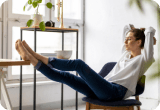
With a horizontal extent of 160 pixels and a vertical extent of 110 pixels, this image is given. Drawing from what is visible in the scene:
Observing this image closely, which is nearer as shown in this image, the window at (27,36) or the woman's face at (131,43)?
the woman's face at (131,43)

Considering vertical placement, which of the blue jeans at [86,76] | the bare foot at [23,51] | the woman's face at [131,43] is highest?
the woman's face at [131,43]

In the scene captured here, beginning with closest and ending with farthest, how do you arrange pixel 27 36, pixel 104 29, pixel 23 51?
pixel 23 51 → pixel 27 36 → pixel 104 29

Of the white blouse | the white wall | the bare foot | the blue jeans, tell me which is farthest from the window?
the white blouse

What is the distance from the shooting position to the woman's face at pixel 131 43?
5.90 feet

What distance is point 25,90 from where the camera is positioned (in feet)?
8.07

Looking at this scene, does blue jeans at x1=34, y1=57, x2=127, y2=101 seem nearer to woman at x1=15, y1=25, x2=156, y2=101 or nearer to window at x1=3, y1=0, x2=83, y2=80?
woman at x1=15, y1=25, x2=156, y2=101

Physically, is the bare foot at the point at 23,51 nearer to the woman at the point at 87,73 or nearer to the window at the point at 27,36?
the woman at the point at 87,73

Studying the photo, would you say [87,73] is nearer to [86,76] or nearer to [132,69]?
[86,76]

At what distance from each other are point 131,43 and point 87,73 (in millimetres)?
570

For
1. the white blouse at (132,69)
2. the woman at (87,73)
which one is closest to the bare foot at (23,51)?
the woman at (87,73)

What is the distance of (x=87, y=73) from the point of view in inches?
60.6

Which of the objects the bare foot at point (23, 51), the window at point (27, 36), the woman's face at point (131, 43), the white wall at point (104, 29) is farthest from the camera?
the white wall at point (104, 29)

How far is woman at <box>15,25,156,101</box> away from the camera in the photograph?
60.6 inches

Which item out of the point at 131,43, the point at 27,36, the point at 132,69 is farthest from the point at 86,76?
the point at 27,36
